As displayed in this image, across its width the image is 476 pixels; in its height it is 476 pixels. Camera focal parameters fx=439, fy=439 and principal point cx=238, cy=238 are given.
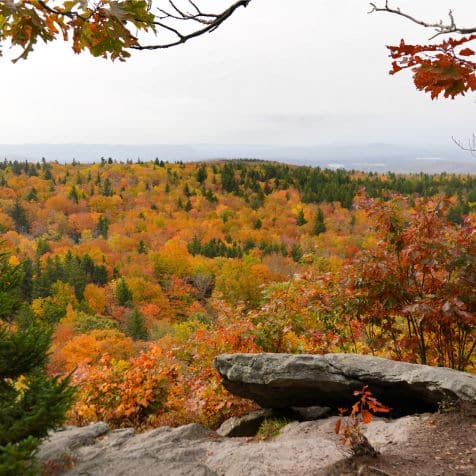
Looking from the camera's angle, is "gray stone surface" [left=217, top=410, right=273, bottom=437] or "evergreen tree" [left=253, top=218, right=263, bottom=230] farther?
"evergreen tree" [left=253, top=218, right=263, bottom=230]

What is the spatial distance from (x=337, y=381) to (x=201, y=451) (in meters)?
2.32

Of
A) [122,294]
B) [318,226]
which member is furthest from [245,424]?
[318,226]

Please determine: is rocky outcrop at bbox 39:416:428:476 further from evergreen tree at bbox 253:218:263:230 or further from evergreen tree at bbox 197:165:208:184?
evergreen tree at bbox 197:165:208:184

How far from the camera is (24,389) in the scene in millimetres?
4543

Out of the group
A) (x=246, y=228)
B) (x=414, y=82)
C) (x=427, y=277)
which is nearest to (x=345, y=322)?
(x=427, y=277)

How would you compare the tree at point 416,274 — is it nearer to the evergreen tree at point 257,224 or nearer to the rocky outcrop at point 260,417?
the rocky outcrop at point 260,417

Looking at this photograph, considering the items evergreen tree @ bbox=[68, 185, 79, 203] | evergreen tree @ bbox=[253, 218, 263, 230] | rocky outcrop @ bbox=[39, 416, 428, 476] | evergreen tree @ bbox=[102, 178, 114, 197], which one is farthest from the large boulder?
evergreen tree @ bbox=[102, 178, 114, 197]

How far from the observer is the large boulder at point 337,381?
6.11 metres

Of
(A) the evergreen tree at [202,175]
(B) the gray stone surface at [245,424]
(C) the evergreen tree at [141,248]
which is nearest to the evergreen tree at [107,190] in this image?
(A) the evergreen tree at [202,175]

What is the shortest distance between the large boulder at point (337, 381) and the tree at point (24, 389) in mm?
3409

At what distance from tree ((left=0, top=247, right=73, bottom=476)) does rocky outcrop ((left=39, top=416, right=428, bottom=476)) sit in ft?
3.57

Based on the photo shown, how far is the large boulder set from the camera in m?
6.11

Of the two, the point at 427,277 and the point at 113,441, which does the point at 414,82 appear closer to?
the point at 427,277

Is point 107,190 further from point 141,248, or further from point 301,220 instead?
point 301,220
